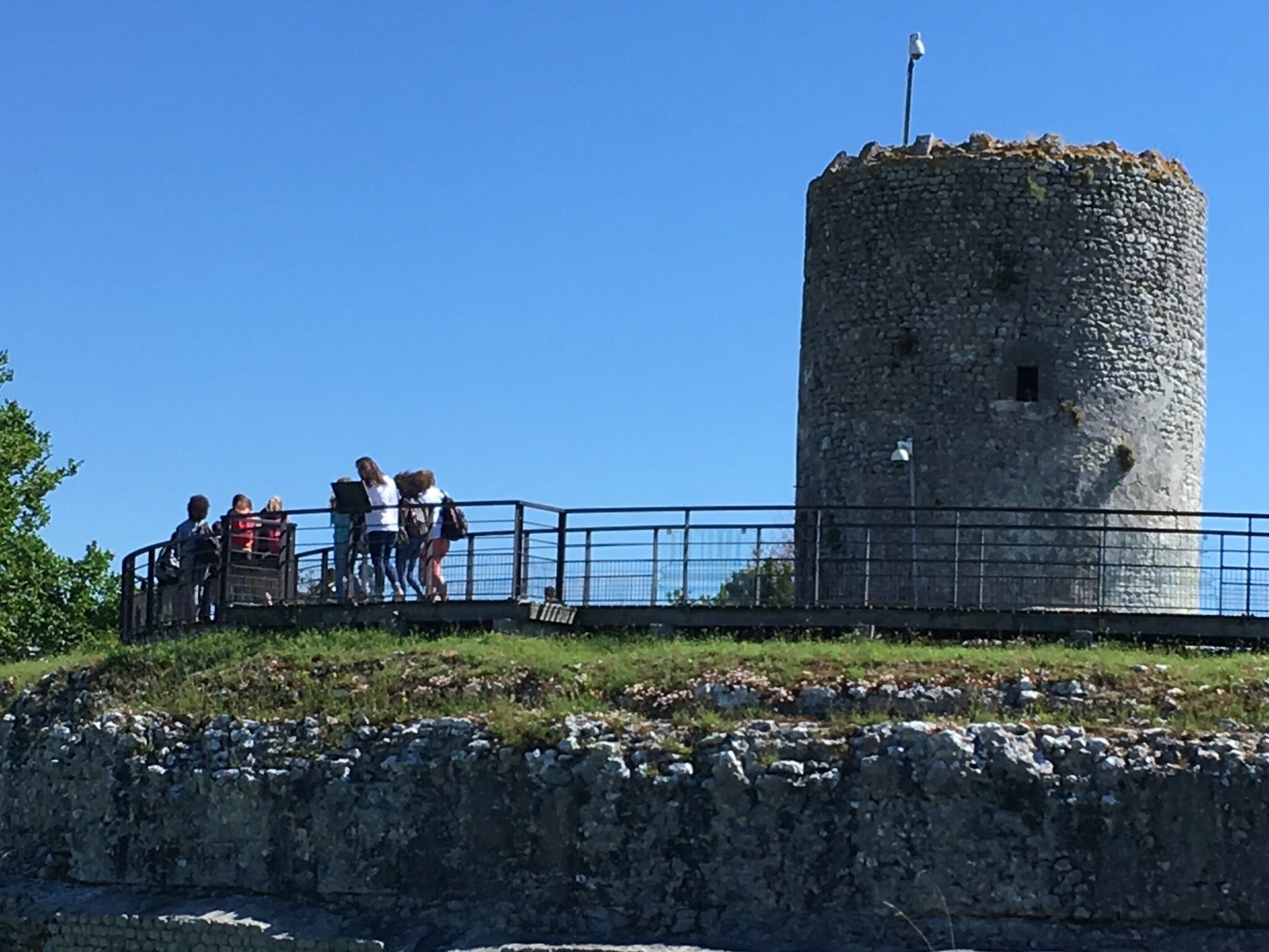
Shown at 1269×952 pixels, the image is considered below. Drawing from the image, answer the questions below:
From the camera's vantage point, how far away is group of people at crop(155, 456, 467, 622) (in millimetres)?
32312

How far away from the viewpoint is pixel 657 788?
27.0 metres

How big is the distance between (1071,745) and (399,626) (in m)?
8.92

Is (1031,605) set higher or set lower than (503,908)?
higher

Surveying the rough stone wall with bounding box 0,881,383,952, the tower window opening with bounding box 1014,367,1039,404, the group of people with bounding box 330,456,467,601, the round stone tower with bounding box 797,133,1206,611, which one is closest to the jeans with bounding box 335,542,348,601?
the group of people with bounding box 330,456,467,601

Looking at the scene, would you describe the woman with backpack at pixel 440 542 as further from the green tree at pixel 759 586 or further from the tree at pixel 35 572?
the tree at pixel 35 572

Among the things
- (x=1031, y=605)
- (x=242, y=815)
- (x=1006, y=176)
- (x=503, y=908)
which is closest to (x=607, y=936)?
(x=503, y=908)

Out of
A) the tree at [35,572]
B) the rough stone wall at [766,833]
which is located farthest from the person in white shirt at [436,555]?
the tree at [35,572]

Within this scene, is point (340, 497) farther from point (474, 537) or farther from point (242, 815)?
point (242, 815)

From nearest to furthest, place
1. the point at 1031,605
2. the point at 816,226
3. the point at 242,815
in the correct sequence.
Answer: the point at 242,815, the point at 1031,605, the point at 816,226

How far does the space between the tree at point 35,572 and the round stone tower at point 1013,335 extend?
73.1 feet

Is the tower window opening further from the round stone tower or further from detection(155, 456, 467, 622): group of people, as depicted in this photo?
detection(155, 456, 467, 622): group of people

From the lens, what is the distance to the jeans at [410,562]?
32312 mm

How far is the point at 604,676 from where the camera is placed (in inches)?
1141

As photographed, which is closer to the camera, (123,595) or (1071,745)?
(1071,745)
